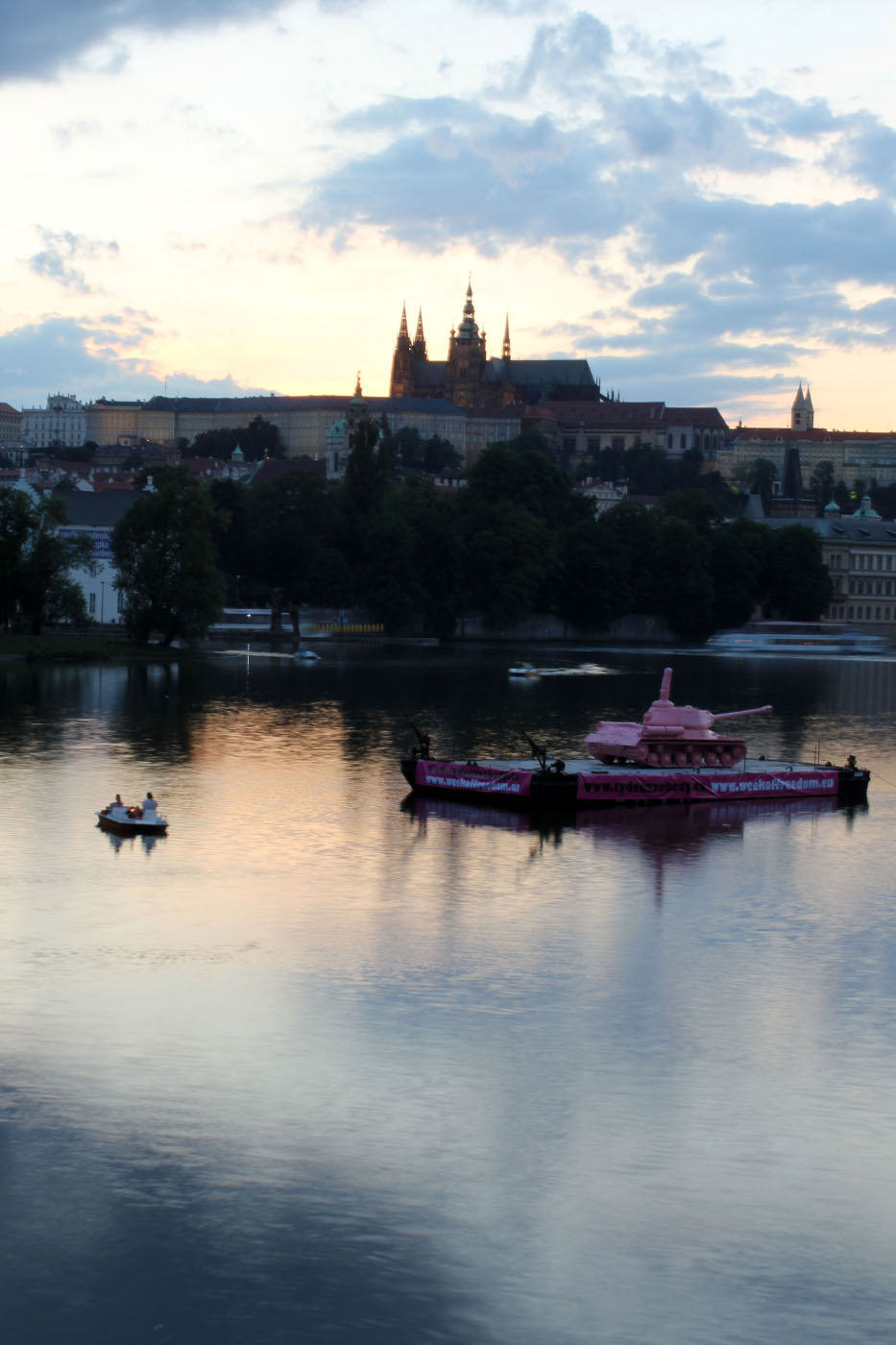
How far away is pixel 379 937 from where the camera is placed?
35.9 meters

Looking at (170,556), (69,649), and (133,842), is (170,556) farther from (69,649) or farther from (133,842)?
(133,842)

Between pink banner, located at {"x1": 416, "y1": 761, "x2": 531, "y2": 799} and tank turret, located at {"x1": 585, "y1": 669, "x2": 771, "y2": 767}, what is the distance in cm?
507

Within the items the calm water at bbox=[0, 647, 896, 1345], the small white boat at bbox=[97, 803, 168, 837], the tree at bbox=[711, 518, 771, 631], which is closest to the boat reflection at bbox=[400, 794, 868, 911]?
the calm water at bbox=[0, 647, 896, 1345]

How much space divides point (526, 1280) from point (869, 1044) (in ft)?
36.6

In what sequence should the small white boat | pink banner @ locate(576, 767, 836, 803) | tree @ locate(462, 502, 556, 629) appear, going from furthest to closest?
1. tree @ locate(462, 502, 556, 629)
2. pink banner @ locate(576, 767, 836, 803)
3. the small white boat

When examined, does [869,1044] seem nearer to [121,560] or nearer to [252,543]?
[121,560]

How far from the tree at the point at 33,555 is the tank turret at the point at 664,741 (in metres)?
65.3

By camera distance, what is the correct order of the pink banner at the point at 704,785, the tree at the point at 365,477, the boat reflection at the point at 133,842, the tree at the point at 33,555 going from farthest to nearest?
the tree at the point at 365,477, the tree at the point at 33,555, the pink banner at the point at 704,785, the boat reflection at the point at 133,842

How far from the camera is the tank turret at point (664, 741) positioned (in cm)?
6056

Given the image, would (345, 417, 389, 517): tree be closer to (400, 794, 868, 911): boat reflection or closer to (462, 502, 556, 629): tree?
(462, 502, 556, 629): tree

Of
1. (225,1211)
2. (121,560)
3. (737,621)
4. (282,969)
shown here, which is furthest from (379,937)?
(737,621)

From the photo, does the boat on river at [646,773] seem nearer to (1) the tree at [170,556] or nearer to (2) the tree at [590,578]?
(1) the tree at [170,556]

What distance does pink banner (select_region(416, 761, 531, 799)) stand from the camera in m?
56.0

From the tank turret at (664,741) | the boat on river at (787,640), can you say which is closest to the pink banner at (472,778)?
the tank turret at (664,741)
